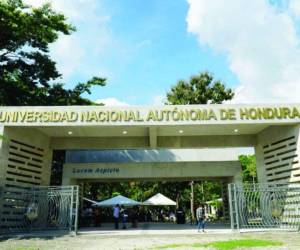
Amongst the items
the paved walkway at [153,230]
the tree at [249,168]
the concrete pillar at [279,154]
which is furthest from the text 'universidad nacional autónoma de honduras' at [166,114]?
the tree at [249,168]

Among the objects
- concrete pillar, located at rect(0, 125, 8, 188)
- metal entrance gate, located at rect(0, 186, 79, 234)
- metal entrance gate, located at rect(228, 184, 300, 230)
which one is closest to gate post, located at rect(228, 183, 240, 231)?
metal entrance gate, located at rect(228, 184, 300, 230)

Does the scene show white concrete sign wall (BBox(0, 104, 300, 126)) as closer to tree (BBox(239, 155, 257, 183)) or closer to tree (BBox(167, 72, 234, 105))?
tree (BBox(167, 72, 234, 105))

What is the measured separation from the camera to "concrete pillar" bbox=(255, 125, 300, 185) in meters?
13.4

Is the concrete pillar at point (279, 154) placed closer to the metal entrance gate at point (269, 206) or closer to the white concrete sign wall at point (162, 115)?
the metal entrance gate at point (269, 206)

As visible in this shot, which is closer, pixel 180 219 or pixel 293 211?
pixel 293 211

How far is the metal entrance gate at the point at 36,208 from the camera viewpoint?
1276 centimetres

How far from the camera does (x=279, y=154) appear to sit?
14.5 meters

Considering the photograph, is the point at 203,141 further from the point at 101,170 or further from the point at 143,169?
the point at 101,170

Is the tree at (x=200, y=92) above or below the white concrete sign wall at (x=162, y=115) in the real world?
above

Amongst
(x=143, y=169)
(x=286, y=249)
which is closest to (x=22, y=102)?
(x=143, y=169)

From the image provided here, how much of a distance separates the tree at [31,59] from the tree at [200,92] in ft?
30.5

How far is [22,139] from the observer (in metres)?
14.2

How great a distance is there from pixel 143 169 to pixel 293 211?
751cm

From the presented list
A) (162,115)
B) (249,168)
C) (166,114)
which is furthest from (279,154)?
(249,168)
